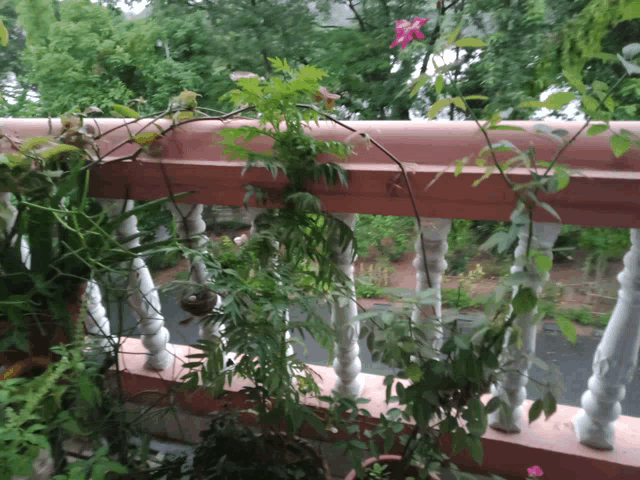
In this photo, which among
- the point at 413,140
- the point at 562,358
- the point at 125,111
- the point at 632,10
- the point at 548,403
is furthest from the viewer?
the point at 562,358

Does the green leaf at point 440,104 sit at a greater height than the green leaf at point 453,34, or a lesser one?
lesser

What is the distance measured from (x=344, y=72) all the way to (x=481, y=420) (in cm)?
64

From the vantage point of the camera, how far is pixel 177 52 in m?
1.00

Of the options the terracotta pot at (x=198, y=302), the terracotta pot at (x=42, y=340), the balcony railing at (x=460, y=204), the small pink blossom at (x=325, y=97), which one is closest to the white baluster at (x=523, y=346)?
the balcony railing at (x=460, y=204)

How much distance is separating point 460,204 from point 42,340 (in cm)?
81

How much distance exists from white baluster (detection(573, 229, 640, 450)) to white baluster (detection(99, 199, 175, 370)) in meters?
0.85

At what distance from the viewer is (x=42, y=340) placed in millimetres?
896

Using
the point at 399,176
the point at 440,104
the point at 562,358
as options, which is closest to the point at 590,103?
the point at 440,104

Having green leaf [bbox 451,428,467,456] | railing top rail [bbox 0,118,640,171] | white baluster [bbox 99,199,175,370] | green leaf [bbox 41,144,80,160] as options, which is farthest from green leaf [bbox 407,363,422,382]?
green leaf [bbox 41,144,80,160]

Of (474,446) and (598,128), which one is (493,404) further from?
(598,128)

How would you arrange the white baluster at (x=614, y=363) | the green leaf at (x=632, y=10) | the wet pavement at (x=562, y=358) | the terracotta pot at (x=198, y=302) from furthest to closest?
the wet pavement at (x=562, y=358)
the terracotta pot at (x=198, y=302)
the white baluster at (x=614, y=363)
the green leaf at (x=632, y=10)

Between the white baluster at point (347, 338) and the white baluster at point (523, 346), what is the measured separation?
28cm

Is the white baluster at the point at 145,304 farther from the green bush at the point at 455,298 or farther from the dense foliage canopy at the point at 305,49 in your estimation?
the green bush at the point at 455,298

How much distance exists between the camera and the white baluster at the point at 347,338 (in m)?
0.89
